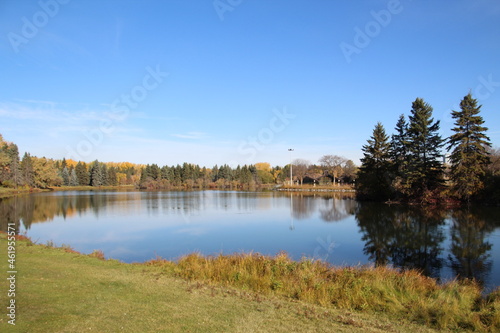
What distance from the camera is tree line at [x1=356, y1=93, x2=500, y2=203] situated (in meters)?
37.0

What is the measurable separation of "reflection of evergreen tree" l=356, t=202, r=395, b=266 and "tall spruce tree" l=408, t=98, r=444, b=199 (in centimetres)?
1192

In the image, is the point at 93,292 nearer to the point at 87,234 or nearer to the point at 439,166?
the point at 87,234

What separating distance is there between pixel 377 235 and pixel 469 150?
23.3 m

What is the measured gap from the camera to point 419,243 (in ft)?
62.9

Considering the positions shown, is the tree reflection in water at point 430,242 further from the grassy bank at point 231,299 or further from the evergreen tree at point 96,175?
A: the evergreen tree at point 96,175

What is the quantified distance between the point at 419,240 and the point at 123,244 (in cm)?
1792

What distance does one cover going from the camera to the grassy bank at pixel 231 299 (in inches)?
222

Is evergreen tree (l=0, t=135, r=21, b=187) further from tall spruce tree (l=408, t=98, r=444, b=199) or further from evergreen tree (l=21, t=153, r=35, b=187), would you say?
tall spruce tree (l=408, t=98, r=444, b=199)

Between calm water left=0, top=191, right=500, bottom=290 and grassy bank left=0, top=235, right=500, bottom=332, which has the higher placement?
grassy bank left=0, top=235, right=500, bottom=332

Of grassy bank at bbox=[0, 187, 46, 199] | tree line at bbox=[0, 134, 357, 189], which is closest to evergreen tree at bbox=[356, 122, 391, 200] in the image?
tree line at bbox=[0, 134, 357, 189]

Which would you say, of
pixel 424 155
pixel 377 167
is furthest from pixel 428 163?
pixel 377 167

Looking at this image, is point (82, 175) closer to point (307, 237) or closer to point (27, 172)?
point (27, 172)

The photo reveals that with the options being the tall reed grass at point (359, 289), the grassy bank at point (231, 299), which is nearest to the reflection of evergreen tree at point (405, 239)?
the tall reed grass at point (359, 289)

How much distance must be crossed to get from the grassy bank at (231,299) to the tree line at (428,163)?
33.5 meters
